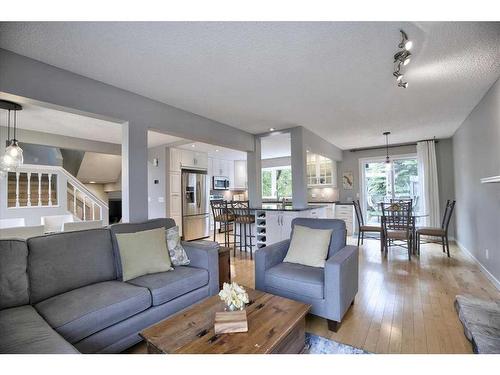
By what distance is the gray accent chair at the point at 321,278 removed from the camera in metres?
2.03

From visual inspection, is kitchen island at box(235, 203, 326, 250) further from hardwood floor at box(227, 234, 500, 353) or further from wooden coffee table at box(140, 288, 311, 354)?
wooden coffee table at box(140, 288, 311, 354)

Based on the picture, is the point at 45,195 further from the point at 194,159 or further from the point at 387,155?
the point at 387,155

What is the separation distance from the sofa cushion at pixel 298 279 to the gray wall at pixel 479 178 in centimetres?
251

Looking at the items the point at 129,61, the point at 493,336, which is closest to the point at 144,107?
the point at 129,61

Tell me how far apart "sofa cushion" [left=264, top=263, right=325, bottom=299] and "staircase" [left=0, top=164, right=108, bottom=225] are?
424 centimetres

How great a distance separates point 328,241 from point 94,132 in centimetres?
458

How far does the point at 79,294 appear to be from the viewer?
1.82 m

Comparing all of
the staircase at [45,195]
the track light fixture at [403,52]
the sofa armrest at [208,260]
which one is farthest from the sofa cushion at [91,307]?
the staircase at [45,195]

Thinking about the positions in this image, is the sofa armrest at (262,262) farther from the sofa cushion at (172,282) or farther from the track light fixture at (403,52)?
the track light fixture at (403,52)

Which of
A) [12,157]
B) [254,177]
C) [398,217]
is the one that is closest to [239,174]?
[254,177]

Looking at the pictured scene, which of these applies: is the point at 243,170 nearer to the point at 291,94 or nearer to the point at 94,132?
the point at 94,132

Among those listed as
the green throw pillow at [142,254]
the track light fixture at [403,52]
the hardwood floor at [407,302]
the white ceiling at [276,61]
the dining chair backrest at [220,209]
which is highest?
the white ceiling at [276,61]

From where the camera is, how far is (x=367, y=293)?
2.83 metres

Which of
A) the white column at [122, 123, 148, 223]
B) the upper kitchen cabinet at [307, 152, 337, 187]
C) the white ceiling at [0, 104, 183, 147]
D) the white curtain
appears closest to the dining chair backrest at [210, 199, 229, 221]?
the white ceiling at [0, 104, 183, 147]
